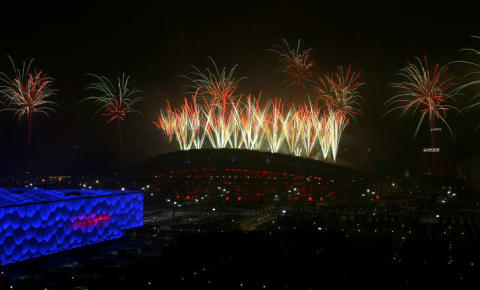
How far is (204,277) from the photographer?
56.3ft

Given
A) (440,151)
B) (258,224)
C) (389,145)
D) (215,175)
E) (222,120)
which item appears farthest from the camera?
(389,145)

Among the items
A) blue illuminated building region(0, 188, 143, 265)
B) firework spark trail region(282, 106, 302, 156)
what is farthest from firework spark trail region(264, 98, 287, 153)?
blue illuminated building region(0, 188, 143, 265)

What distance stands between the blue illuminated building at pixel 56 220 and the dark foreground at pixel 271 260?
0.56m

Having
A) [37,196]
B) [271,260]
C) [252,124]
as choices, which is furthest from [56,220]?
[252,124]

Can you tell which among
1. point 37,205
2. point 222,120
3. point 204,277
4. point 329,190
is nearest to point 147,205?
point 222,120

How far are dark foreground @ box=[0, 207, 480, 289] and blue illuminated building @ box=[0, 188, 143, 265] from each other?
0.56 m

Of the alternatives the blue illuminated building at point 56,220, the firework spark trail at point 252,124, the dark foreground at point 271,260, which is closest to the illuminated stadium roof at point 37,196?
the blue illuminated building at point 56,220

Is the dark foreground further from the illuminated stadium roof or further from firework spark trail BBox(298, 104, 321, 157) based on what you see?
firework spark trail BBox(298, 104, 321, 157)

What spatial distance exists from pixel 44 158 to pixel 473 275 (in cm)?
7108

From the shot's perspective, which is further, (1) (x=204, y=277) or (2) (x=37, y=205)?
(2) (x=37, y=205)

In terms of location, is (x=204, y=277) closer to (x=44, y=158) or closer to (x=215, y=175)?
(x=215, y=175)

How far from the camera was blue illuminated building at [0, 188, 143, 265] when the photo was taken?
19141mm

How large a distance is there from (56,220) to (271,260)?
1013cm

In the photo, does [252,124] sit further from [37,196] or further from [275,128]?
[37,196]
